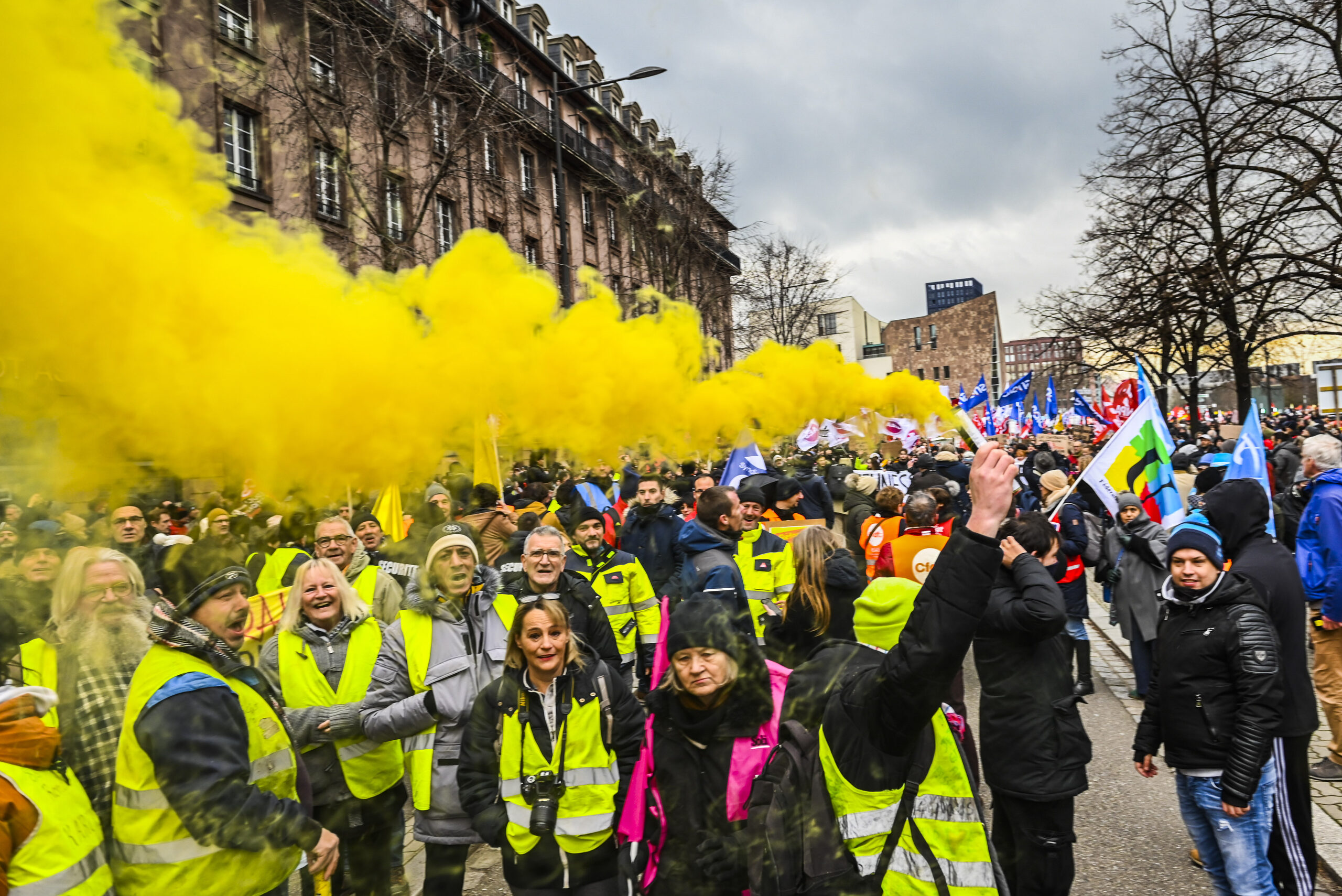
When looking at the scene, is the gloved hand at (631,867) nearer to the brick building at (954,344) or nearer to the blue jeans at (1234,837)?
the blue jeans at (1234,837)

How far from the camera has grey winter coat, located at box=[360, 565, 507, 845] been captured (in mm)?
3463

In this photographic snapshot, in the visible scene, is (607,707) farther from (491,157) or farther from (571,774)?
(491,157)

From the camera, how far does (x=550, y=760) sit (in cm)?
292

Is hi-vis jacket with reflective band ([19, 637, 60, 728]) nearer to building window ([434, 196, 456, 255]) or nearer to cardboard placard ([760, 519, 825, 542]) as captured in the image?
cardboard placard ([760, 519, 825, 542])

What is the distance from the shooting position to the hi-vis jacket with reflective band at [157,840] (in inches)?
97.2

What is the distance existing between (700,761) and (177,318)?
2.27 metres

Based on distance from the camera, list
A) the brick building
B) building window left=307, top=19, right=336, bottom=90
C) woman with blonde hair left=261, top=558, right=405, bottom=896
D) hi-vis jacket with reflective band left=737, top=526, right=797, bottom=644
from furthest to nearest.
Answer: the brick building → building window left=307, top=19, right=336, bottom=90 → hi-vis jacket with reflective band left=737, top=526, right=797, bottom=644 → woman with blonde hair left=261, top=558, right=405, bottom=896

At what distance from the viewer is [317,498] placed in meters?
3.66

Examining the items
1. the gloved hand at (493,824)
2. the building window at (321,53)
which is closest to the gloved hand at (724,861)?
the gloved hand at (493,824)

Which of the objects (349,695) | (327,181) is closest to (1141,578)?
(349,695)

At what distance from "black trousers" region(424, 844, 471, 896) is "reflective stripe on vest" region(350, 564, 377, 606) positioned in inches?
59.8

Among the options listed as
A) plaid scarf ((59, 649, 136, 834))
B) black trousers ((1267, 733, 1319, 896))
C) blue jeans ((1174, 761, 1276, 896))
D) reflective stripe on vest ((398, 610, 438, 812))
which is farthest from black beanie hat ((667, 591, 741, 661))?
black trousers ((1267, 733, 1319, 896))

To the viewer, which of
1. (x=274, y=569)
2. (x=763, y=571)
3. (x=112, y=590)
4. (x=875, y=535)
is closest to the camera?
(x=112, y=590)

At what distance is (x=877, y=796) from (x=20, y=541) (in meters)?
4.11
